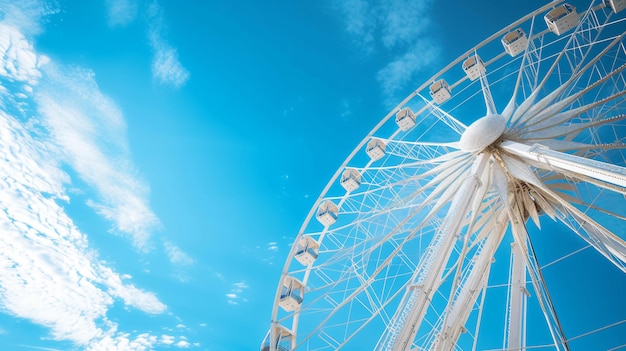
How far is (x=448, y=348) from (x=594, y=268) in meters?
26.8

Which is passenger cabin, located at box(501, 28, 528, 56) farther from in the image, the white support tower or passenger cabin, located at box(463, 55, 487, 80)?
the white support tower

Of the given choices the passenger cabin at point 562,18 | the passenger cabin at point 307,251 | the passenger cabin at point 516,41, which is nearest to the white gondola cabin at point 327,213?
the passenger cabin at point 307,251

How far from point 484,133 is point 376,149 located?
5948mm

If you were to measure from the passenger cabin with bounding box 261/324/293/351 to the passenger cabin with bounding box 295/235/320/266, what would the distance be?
2534mm

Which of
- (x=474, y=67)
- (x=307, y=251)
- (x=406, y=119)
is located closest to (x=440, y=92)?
(x=474, y=67)

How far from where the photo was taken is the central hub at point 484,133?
556 inches

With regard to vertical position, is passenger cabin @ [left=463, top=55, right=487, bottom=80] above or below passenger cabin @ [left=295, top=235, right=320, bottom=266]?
above

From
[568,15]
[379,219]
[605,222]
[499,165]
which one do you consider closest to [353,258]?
[379,219]

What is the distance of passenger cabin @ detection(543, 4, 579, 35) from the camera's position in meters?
14.8

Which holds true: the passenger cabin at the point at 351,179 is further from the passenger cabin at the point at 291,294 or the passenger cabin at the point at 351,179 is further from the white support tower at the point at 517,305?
the white support tower at the point at 517,305

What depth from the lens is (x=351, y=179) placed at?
18969mm

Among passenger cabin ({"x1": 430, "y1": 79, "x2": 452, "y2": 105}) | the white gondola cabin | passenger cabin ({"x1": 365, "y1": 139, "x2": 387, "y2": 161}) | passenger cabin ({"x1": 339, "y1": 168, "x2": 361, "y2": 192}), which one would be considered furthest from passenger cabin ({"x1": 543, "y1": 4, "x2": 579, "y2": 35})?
the white gondola cabin

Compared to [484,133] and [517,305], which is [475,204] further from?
[517,305]

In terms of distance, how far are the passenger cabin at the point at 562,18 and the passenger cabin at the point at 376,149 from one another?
7542 millimetres
